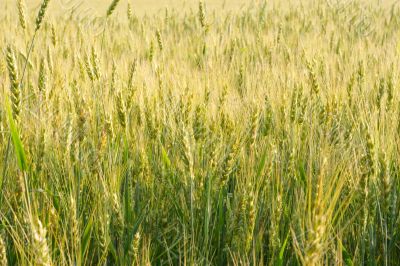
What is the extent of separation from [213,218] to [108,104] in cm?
52

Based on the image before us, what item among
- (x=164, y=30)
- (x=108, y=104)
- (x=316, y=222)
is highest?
(x=316, y=222)

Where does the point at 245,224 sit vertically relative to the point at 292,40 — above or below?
above

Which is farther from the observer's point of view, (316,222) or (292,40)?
(292,40)

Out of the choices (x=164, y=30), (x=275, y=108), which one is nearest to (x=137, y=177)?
(x=275, y=108)

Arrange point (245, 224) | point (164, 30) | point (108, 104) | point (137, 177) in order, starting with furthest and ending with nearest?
point (164, 30) → point (108, 104) → point (137, 177) → point (245, 224)

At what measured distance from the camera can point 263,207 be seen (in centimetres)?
131

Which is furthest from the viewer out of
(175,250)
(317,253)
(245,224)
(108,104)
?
(108,104)

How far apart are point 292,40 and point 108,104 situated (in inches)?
116

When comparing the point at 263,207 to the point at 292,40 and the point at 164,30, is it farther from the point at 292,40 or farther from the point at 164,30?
the point at 164,30

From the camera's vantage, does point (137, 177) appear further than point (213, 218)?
Yes

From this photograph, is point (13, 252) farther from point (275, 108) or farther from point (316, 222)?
point (275, 108)

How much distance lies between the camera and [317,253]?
2.20 ft

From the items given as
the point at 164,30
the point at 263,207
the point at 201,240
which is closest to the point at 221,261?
the point at 201,240

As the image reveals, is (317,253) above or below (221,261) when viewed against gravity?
above
